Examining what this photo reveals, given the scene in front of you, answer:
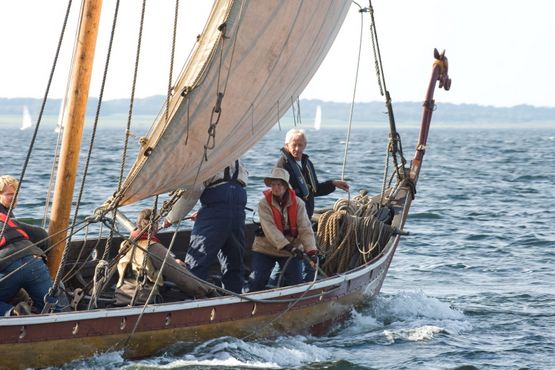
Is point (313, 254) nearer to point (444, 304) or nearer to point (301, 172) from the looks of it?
point (301, 172)

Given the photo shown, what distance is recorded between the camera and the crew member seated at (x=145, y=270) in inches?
411

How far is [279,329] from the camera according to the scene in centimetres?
1125

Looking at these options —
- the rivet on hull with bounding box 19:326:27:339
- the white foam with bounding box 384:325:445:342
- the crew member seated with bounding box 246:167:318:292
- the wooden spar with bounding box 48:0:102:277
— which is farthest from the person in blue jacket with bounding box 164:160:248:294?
the rivet on hull with bounding box 19:326:27:339

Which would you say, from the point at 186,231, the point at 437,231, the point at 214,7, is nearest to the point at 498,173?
the point at 437,231

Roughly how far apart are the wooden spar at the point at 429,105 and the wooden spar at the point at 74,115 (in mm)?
6206

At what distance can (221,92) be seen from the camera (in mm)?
10547

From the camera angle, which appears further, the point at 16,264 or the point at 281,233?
the point at 281,233

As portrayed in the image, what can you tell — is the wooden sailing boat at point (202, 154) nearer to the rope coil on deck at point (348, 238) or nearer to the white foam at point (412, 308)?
the rope coil on deck at point (348, 238)

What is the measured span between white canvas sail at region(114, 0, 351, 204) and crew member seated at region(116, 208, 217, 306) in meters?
0.36

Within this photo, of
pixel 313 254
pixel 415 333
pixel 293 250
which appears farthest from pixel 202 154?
pixel 415 333

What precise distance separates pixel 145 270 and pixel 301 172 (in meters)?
2.60

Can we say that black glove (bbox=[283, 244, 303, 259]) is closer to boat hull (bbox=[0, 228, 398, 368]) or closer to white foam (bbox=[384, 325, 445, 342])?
boat hull (bbox=[0, 228, 398, 368])

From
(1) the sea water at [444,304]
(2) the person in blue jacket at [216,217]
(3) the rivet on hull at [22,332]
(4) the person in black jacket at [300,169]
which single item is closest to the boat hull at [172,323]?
(3) the rivet on hull at [22,332]

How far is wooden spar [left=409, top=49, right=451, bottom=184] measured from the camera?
15.8 m
